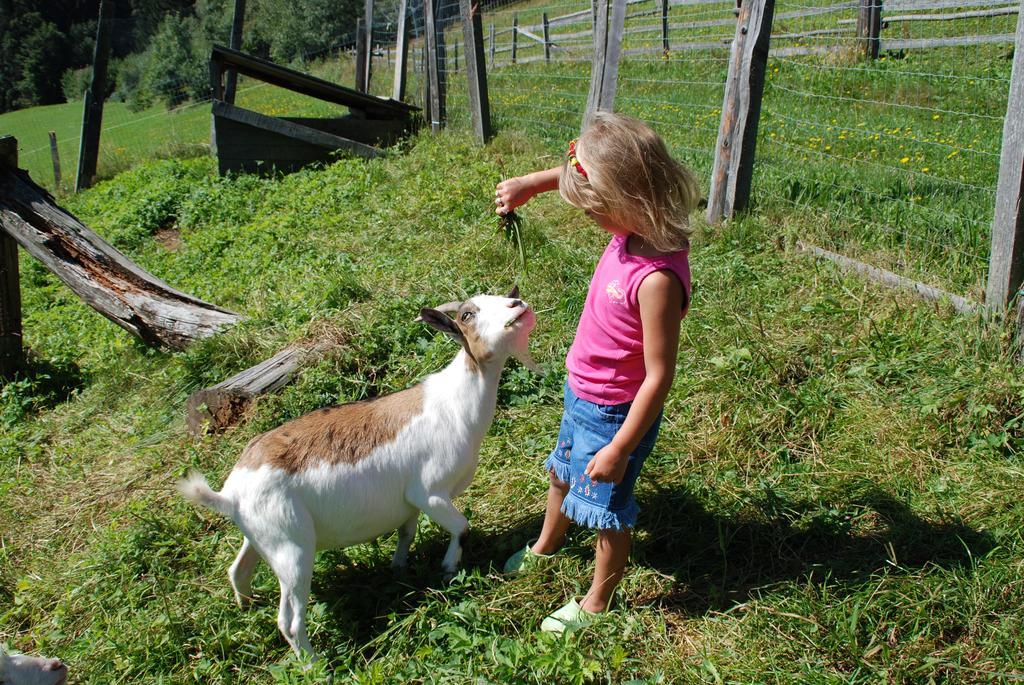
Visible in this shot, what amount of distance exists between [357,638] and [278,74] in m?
8.76

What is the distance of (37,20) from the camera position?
3403 centimetres

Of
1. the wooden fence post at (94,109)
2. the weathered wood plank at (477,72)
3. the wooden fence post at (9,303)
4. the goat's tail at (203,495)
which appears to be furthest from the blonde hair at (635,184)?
the wooden fence post at (94,109)

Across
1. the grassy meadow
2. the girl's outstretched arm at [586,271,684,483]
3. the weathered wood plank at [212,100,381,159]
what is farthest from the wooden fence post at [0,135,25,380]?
the girl's outstretched arm at [586,271,684,483]

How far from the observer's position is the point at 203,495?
2.81m

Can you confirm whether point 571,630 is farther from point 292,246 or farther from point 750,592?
point 292,246

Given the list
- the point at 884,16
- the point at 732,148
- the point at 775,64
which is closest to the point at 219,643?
the point at 732,148

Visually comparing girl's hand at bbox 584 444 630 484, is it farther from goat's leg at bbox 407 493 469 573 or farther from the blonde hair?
goat's leg at bbox 407 493 469 573

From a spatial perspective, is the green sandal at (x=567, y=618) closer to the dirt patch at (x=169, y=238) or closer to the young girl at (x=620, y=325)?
the young girl at (x=620, y=325)

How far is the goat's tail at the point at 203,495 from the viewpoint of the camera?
9.18ft

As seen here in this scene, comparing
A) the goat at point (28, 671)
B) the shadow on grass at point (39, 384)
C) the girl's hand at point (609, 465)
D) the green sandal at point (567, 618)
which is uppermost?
the girl's hand at point (609, 465)

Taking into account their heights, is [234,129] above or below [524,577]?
above

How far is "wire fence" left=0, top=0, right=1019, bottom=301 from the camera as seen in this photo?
4.89m

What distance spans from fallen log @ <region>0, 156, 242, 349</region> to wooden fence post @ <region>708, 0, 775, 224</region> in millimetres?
3567

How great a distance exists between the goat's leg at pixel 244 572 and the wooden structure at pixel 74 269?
8.90 feet
